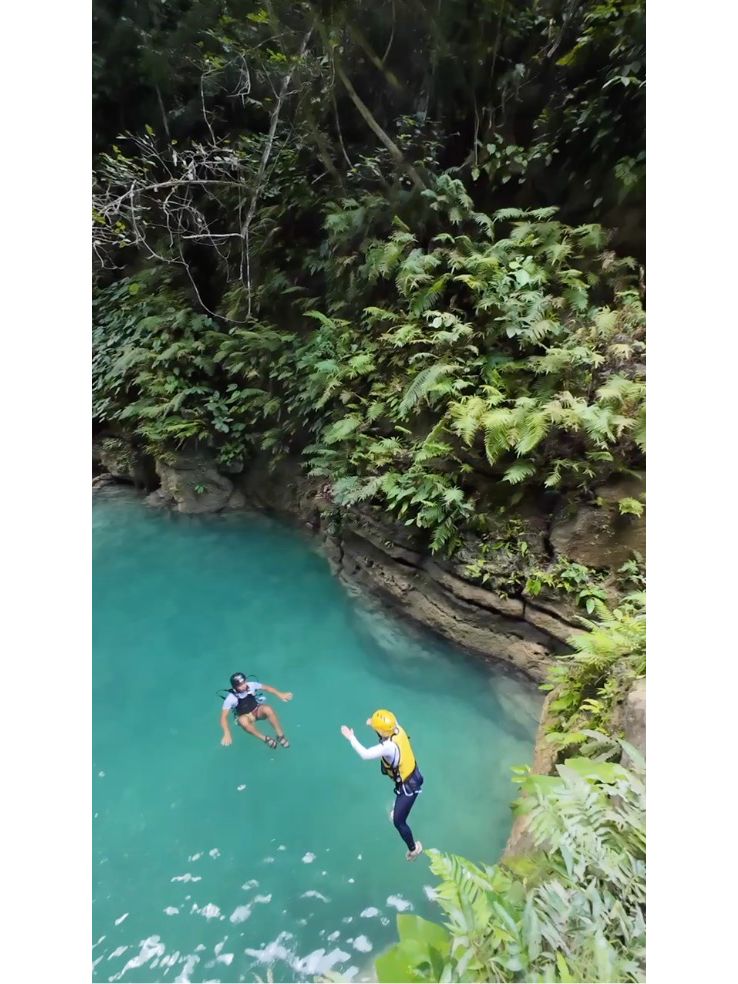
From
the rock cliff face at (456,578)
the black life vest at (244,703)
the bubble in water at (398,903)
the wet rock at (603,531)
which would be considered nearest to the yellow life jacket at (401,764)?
the bubble in water at (398,903)

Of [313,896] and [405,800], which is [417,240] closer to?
[405,800]

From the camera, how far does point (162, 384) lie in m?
5.89

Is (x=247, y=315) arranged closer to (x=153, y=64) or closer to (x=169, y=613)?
(x=153, y=64)

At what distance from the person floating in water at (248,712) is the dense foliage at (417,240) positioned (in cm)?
177

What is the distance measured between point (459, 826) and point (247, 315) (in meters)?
5.14

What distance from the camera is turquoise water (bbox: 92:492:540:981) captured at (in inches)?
97.3

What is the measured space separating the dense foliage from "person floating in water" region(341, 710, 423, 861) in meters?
0.88

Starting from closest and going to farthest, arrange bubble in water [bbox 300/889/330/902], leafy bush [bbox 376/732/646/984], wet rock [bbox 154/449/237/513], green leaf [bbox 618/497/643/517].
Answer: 1. leafy bush [bbox 376/732/646/984]
2. bubble in water [bbox 300/889/330/902]
3. green leaf [bbox 618/497/643/517]
4. wet rock [bbox 154/449/237/513]

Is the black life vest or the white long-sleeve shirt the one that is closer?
the white long-sleeve shirt

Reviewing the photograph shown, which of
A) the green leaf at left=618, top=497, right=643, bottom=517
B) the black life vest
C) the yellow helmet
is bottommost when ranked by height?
the black life vest

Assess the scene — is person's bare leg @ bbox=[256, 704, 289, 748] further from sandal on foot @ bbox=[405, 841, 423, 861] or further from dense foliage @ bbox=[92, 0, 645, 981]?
dense foliage @ bbox=[92, 0, 645, 981]

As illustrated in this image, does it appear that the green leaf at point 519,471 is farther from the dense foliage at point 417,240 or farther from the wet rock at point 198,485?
the wet rock at point 198,485

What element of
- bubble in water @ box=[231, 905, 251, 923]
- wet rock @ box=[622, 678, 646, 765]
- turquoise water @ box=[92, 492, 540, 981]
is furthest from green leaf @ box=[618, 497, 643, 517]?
bubble in water @ box=[231, 905, 251, 923]
